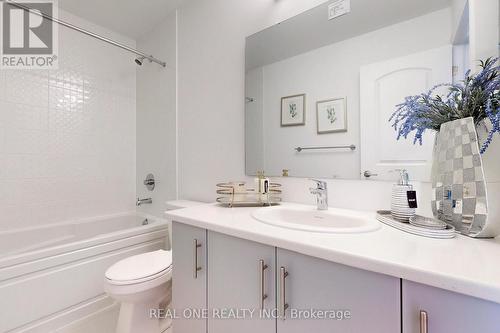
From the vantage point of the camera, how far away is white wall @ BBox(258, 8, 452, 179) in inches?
38.3

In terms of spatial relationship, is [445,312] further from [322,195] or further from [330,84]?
[330,84]

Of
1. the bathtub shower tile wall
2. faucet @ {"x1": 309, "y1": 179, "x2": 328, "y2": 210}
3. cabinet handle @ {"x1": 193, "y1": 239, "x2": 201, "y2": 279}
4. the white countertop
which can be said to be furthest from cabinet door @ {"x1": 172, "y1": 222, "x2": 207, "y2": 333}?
the bathtub shower tile wall

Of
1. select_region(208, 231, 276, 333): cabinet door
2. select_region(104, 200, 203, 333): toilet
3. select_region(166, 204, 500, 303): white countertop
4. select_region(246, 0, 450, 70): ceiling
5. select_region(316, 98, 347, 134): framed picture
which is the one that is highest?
select_region(246, 0, 450, 70): ceiling

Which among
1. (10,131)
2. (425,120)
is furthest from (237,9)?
(10,131)

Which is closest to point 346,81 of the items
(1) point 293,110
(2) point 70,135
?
(1) point 293,110

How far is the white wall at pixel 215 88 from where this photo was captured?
1490 millimetres

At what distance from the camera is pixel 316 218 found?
1.11 m

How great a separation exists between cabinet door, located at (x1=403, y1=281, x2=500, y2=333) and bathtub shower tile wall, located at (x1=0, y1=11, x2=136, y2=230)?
8.32ft

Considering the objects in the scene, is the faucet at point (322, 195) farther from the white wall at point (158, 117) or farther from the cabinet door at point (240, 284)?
the white wall at point (158, 117)

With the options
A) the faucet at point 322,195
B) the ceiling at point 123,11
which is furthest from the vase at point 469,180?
the ceiling at point 123,11

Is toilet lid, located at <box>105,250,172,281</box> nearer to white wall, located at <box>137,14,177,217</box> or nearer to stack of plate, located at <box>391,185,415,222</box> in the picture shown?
white wall, located at <box>137,14,177,217</box>

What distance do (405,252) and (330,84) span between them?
2.94ft

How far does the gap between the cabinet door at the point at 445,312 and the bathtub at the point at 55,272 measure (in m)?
1.72

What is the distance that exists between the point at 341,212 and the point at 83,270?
163 cm
